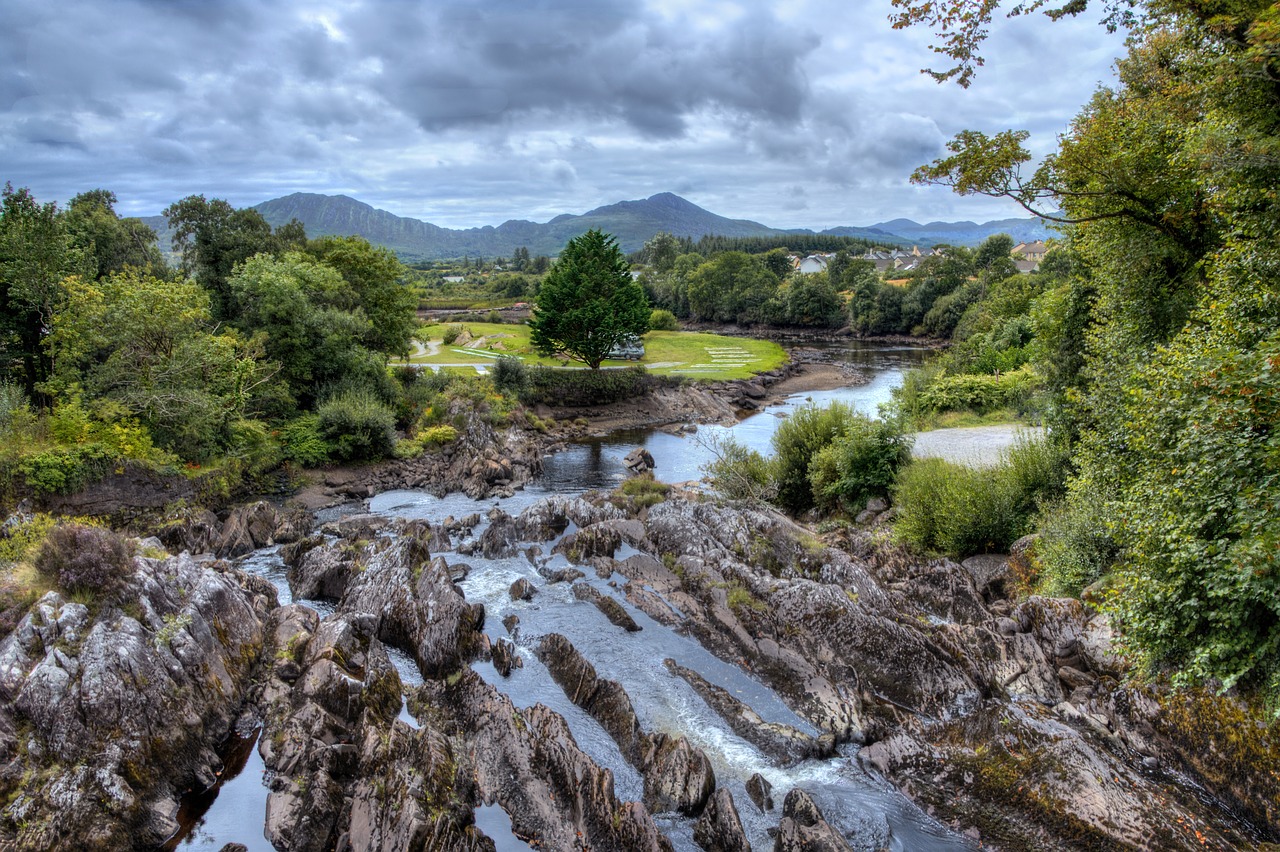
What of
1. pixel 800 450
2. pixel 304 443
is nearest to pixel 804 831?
pixel 800 450

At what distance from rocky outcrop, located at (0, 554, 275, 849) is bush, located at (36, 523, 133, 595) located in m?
0.40

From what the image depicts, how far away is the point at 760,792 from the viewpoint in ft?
42.5

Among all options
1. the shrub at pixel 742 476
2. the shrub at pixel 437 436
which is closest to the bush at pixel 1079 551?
the shrub at pixel 742 476

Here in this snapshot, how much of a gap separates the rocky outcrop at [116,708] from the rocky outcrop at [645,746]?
27.0ft

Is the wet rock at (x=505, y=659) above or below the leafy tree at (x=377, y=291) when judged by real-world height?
below

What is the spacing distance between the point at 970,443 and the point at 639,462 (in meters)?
19.5

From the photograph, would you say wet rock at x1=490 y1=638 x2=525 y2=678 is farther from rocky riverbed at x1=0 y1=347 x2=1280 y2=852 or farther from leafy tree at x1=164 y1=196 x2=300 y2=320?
leafy tree at x1=164 y1=196 x2=300 y2=320

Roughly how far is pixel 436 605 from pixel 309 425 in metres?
25.0

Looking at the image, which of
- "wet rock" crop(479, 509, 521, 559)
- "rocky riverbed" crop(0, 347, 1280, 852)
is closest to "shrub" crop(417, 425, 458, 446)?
"wet rock" crop(479, 509, 521, 559)

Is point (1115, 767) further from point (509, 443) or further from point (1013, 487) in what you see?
point (509, 443)

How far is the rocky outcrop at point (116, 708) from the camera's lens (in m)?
11.7

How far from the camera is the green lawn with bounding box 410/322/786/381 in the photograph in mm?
67062

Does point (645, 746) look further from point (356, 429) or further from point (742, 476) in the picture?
point (356, 429)

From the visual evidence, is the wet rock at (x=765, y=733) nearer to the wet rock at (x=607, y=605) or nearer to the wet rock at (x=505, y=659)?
the wet rock at (x=607, y=605)
